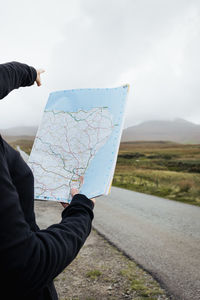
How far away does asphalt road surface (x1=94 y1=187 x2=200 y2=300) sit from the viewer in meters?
4.43

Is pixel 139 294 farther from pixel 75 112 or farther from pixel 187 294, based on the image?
pixel 75 112

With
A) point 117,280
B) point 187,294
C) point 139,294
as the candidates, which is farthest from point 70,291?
point 187,294

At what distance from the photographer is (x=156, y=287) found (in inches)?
159

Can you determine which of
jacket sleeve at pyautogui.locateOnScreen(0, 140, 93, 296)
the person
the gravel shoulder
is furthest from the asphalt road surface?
jacket sleeve at pyautogui.locateOnScreen(0, 140, 93, 296)

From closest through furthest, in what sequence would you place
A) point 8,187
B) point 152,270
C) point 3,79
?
point 8,187 < point 3,79 < point 152,270

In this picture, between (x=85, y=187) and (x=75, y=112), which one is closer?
(x=85, y=187)

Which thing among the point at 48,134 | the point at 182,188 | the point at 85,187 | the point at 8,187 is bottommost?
the point at 182,188

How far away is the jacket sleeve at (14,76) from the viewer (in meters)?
1.35

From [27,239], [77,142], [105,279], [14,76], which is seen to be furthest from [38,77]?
[105,279]

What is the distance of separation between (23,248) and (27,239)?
0.10ft

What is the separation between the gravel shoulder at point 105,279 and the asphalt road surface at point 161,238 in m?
0.27

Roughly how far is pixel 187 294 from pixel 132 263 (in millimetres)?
1266

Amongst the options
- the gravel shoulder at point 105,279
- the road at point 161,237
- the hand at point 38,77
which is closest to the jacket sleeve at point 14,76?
the hand at point 38,77

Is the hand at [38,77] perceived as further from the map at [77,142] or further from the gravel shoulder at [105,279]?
the gravel shoulder at [105,279]
